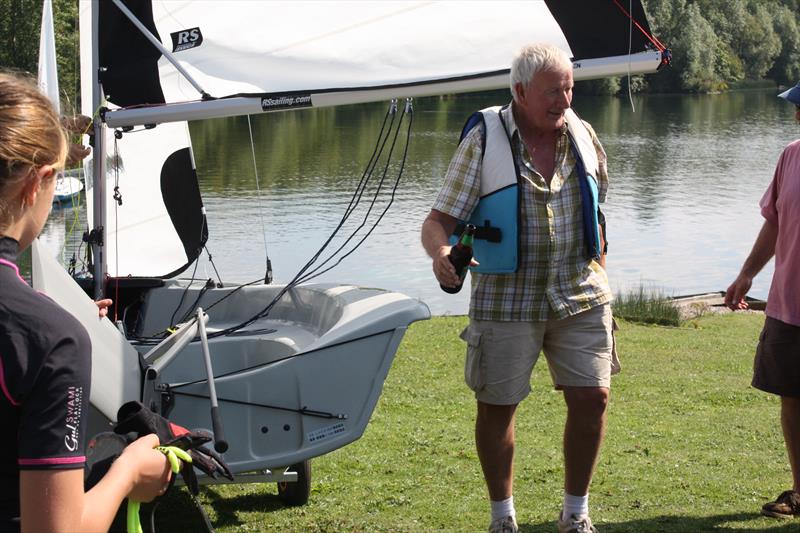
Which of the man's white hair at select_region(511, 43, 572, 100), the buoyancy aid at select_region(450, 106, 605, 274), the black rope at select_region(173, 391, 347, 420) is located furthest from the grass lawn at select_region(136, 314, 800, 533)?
the man's white hair at select_region(511, 43, 572, 100)

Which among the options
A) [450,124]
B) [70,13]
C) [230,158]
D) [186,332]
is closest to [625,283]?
[186,332]

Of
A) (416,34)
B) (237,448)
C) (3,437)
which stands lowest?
(237,448)

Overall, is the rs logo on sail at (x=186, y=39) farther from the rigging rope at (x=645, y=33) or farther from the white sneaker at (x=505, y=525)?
the white sneaker at (x=505, y=525)

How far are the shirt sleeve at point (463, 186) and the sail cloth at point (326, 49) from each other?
1.46 meters

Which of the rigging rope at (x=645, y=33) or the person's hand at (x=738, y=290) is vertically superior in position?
the rigging rope at (x=645, y=33)

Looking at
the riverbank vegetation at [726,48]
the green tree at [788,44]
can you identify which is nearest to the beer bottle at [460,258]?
the riverbank vegetation at [726,48]

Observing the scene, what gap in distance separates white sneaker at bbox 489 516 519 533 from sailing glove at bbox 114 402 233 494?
1898 mm

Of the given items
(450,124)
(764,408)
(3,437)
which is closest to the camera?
(3,437)

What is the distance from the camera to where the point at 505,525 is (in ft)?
12.5

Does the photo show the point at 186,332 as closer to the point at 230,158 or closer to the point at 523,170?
the point at 523,170

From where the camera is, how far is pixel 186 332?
4.62 metres

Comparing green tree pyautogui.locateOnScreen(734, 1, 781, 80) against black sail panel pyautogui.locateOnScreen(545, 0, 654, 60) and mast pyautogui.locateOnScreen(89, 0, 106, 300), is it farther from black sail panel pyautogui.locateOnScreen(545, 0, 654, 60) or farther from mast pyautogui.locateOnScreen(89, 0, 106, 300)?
mast pyautogui.locateOnScreen(89, 0, 106, 300)

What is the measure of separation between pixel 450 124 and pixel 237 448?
3102 cm

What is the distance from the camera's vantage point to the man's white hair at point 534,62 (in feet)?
12.1
